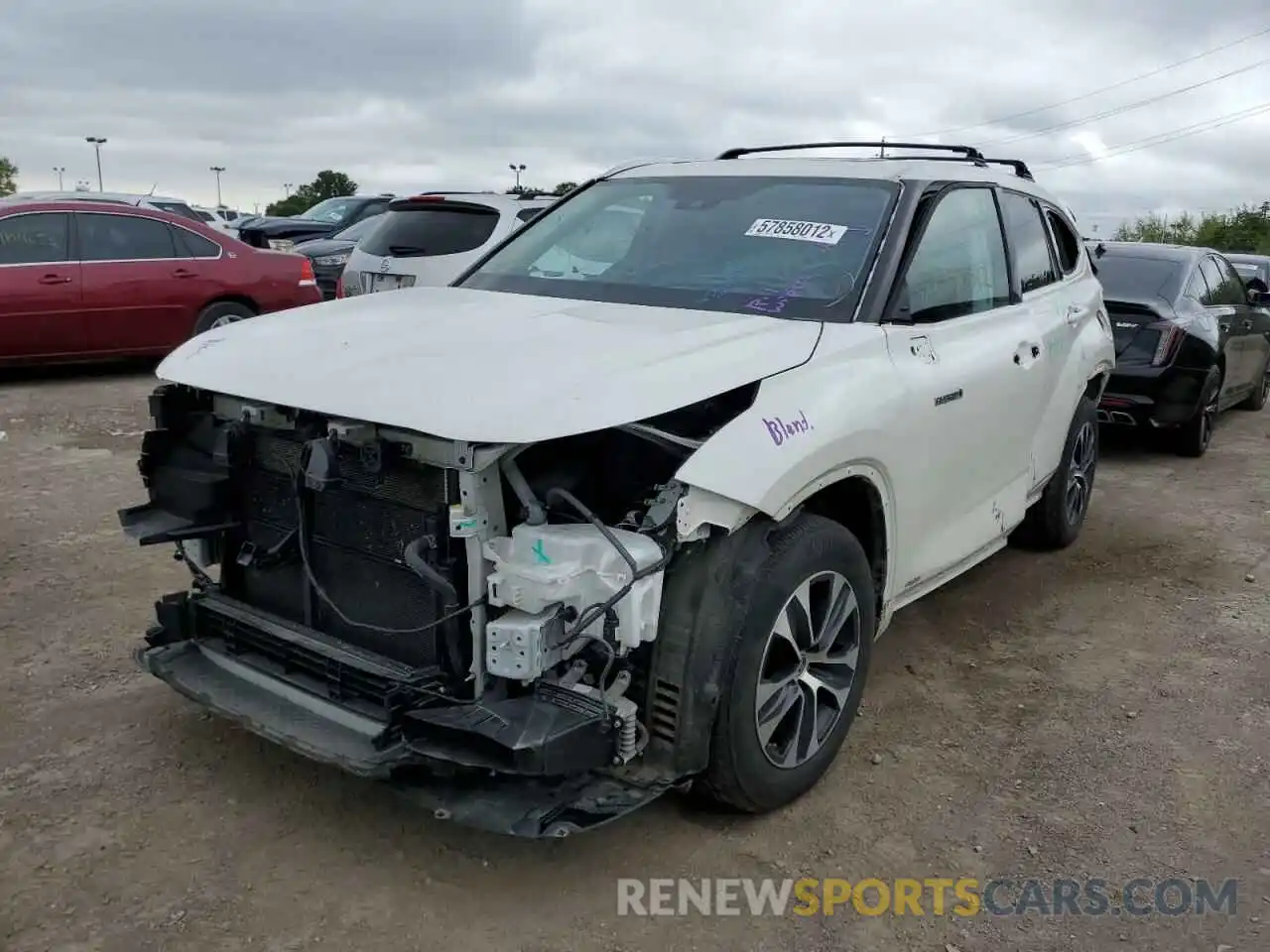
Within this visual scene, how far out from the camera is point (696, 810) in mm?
3312

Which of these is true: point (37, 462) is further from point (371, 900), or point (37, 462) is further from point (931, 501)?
point (931, 501)

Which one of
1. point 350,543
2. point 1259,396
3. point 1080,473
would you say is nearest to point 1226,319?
point 1259,396

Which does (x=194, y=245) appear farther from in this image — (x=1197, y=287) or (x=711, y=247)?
(x=1197, y=287)

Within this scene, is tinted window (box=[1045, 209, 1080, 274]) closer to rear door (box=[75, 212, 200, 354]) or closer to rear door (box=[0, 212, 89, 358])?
rear door (box=[75, 212, 200, 354])

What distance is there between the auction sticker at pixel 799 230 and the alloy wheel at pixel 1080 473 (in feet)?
7.71

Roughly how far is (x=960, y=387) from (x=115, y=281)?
27.5 ft

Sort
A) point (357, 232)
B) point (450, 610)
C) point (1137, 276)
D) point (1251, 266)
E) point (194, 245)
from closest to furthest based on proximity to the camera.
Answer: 1. point (450, 610)
2. point (1137, 276)
3. point (194, 245)
4. point (357, 232)
5. point (1251, 266)

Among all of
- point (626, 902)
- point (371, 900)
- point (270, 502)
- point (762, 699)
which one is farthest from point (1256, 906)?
point (270, 502)

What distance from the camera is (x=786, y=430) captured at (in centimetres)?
300

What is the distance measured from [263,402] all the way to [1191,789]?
3.18 meters

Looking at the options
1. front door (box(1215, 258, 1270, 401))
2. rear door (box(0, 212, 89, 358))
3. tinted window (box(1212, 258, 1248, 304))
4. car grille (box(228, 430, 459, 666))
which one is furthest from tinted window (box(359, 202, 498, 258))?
front door (box(1215, 258, 1270, 401))

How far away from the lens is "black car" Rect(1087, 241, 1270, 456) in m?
8.19

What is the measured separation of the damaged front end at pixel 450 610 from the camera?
2.72m

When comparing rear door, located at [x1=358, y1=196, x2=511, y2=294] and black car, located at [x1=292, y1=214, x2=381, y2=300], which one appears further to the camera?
black car, located at [x1=292, y1=214, x2=381, y2=300]
